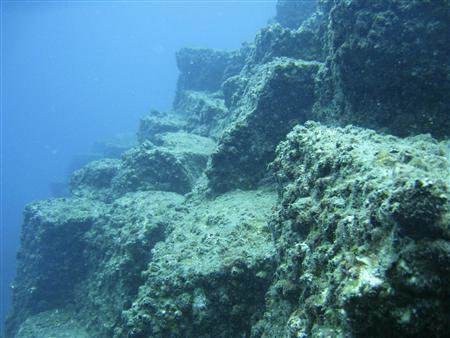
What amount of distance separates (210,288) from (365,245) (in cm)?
258

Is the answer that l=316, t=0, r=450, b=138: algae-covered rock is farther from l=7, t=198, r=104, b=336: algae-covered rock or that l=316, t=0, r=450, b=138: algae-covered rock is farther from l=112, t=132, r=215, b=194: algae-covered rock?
l=7, t=198, r=104, b=336: algae-covered rock

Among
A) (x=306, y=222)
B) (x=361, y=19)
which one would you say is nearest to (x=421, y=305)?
(x=306, y=222)

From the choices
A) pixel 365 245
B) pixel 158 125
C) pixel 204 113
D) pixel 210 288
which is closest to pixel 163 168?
pixel 204 113

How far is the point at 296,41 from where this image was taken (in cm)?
1053

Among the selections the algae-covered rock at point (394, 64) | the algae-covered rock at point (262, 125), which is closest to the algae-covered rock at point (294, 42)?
the algae-covered rock at point (262, 125)

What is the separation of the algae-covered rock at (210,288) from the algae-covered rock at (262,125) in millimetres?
1569

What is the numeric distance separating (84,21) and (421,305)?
183 meters

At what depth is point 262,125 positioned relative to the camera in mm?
6930

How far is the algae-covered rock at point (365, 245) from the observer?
7.06 ft

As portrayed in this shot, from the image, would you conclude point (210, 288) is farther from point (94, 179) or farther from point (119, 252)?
point (94, 179)

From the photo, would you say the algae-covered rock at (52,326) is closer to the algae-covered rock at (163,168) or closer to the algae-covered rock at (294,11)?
the algae-covered rock at (163,168)

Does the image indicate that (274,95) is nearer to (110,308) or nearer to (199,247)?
(199,247)

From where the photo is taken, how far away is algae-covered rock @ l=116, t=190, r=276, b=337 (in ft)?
14.9

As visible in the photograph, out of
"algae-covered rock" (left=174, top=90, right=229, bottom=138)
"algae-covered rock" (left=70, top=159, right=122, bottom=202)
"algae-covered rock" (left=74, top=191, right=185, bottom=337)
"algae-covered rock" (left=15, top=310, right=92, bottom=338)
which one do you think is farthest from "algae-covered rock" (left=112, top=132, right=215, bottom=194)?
"algae-covered rock" (left=15, top=310, right=92, bottom=338)
